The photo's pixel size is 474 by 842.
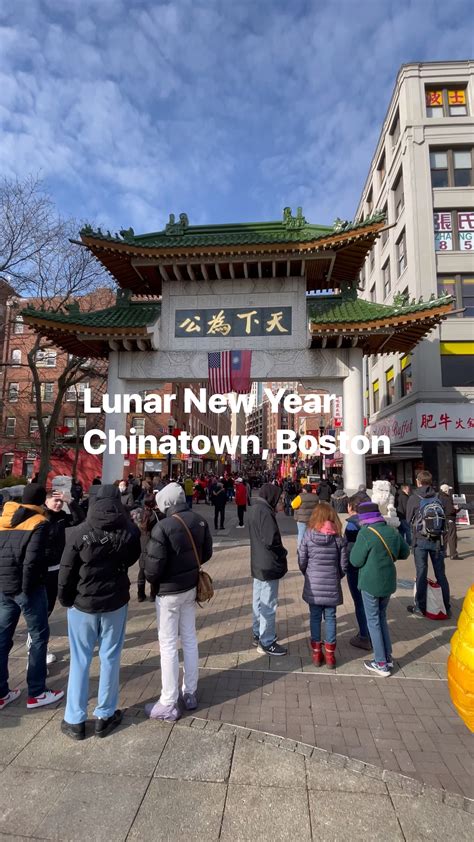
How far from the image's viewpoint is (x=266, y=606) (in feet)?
16.0

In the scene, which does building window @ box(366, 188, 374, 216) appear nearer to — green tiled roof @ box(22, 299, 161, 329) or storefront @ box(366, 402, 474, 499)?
storefront @ box(366, 402, 474, 499)

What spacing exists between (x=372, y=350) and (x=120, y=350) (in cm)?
801

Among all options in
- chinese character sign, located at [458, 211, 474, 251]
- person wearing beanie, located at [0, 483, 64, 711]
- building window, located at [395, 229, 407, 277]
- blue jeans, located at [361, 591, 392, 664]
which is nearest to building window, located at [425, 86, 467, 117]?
chinese character sign, located at [458, 211, 474, 251]

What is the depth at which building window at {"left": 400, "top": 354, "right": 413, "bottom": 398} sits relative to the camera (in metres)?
20.7

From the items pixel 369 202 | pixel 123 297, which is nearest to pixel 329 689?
pixel 123 297

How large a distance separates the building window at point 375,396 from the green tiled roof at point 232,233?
15267mm

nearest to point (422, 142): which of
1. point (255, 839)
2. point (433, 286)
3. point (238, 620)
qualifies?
point (433, 286)

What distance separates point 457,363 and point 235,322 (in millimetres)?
12221

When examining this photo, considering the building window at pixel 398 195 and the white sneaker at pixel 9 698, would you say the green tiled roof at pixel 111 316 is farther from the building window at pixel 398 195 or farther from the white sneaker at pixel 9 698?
the building window at pixel 398 195

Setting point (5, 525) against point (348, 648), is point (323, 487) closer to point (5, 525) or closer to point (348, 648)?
point (348, 648)

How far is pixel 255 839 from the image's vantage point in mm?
2369

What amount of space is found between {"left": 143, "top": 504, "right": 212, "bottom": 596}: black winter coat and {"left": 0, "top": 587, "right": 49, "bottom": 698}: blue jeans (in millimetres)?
1215

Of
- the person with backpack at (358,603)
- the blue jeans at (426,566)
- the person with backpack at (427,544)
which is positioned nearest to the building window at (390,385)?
the person with backpack at (427,544)

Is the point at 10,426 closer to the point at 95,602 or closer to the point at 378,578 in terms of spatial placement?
the point at 95,602
